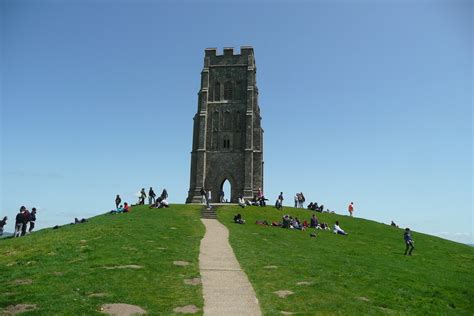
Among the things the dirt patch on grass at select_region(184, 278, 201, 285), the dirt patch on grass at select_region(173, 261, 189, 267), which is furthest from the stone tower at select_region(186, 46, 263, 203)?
the dirt patch on grass at select_region(184, 278, 201, 285)

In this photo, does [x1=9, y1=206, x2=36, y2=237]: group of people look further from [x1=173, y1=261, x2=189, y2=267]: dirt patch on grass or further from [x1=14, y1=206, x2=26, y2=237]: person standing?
[x1=173, y1=261, x2=189, y2=267]: dirt patch on grass

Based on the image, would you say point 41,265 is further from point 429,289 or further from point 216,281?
point 429,289

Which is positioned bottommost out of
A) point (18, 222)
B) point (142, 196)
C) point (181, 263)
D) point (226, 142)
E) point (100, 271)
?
point (100, 271)

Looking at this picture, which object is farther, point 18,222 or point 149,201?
point 149,201

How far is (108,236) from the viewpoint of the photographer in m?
22.2

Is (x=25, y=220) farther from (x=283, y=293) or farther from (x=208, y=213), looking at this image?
(x=283, y=293)

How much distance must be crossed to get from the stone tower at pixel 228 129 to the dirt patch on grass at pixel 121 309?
1628 inches

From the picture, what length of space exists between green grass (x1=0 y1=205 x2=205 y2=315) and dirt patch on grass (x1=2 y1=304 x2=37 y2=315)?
25 centimetres

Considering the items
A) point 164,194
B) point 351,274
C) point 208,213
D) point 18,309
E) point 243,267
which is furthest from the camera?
point 164,194

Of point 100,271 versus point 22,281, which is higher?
point 100,271

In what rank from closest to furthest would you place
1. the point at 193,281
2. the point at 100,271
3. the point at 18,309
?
the point at 18,309, the point at 193,281, the point at 100,271

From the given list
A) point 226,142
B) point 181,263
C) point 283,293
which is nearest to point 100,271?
point 181,263

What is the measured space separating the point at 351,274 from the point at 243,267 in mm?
4631

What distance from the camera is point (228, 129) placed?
56719 millimetres
